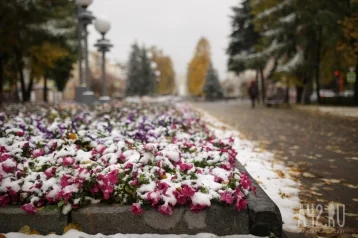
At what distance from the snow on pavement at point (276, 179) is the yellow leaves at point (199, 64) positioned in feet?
175

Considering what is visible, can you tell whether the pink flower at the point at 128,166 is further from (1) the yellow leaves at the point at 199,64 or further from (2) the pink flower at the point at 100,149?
(1) the yellow leaves at the point at 199,64

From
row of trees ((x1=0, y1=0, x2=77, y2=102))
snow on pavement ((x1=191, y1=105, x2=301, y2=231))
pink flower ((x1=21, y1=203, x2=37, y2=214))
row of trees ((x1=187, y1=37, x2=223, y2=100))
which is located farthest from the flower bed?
row of trees ((x1=187, y1=37, x2=223, y2=100))

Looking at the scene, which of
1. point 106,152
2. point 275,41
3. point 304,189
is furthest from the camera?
point 275,41

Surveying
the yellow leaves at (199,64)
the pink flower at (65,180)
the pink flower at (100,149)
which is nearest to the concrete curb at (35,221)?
the pink flower at (65,180)

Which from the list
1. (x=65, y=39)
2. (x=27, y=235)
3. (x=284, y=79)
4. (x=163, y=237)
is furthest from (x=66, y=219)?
(x=284, y=79)

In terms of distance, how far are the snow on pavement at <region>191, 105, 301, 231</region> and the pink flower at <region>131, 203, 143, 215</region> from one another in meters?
1.43

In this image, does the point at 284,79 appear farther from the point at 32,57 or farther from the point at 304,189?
the point at 304,189

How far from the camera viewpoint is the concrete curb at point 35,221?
281 cm

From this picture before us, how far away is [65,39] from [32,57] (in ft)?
9.17

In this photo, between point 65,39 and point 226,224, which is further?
point 65,39

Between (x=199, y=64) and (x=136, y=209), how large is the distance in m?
58.7

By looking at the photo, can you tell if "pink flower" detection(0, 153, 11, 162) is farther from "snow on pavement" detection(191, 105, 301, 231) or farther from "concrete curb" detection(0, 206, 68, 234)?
"snow on pavement" detection(191, 105, 301, 231)

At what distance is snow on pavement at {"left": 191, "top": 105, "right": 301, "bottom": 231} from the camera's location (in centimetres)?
342

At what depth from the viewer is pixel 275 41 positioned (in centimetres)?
2464
